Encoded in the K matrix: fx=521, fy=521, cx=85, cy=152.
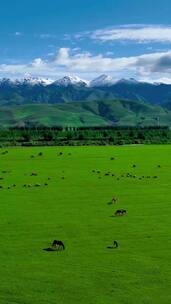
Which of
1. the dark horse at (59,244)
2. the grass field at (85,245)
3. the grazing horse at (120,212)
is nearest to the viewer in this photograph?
the grass field at (85,245)

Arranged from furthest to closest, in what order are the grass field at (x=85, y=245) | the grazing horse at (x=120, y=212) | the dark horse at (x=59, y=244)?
the grazing horse at (x=120, y=212)
the dark horse at (x=59, y=244)
the grass field at (x=85, y=245)

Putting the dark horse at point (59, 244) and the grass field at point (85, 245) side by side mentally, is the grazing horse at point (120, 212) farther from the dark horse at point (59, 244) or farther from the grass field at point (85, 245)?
the dark horse at point (59, 244)

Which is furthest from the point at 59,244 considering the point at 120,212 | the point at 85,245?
the point at 120,212

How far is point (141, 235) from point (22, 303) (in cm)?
1119

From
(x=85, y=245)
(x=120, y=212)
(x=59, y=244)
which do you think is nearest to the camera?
(x=59, y=244)

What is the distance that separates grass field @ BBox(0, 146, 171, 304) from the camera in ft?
66.0

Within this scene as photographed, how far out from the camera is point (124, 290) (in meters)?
20.2

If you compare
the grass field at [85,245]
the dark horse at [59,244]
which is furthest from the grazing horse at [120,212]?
the dark horse at [59,244]

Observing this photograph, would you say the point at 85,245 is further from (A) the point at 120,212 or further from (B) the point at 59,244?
(A) the point at 120,212

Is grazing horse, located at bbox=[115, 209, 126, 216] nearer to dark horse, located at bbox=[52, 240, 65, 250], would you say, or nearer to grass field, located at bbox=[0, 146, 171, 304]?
grass field, located at bbox=[0, 146, 171, 304]

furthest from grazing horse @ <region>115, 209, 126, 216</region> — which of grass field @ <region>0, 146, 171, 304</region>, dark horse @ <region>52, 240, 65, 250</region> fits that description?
dark horse @ <region>52, 240, 65, 250</region>

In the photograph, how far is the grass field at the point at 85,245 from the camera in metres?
20.1

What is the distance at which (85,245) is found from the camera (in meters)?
26.6

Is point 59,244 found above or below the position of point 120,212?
above
